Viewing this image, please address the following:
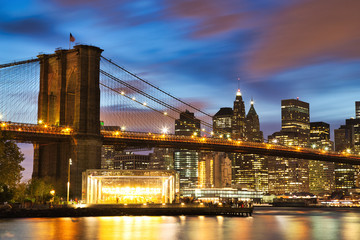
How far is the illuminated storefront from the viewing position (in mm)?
82438

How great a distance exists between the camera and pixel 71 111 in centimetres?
9075

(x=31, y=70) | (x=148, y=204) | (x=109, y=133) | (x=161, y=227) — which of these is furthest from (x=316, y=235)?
(x=31, y=70)

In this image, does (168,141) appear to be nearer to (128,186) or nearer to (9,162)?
(128,186)

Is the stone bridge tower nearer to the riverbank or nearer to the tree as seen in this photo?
the riverbank

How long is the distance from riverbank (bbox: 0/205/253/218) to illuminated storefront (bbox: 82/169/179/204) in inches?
146

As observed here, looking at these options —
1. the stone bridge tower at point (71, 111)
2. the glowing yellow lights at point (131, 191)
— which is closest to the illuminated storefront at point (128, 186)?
the glowing yellow lights at point (131, 191)

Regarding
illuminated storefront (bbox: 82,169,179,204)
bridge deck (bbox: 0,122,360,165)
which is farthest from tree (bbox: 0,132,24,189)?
illuminated storefront (bbox: 82,169,179,204)

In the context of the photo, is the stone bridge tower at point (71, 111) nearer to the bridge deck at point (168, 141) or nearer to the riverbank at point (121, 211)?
the bridge deck at point (168, 141)

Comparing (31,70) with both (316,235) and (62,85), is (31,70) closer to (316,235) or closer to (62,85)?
(62,85)

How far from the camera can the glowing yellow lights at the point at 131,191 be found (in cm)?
8331

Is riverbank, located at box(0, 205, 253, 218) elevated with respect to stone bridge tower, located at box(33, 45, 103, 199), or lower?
lower

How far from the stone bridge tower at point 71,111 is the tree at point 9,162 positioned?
15.8m

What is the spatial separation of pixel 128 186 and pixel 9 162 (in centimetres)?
2051

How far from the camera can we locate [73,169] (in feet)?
276
